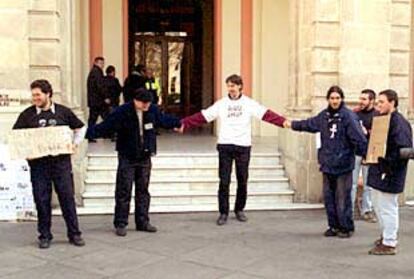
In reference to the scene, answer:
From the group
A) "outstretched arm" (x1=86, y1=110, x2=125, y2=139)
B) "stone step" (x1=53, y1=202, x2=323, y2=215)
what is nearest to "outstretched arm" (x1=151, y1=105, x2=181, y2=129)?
"outstretched arm" (x1=86, y1=110, x2=125, y2=139)

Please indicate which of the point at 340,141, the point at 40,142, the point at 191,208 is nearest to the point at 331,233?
the point at 340,141

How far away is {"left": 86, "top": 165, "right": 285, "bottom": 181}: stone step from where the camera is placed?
10.3 metres

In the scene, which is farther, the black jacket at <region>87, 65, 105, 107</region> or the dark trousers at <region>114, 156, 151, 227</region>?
the black jacket at <region>87, 65, 105, 107</region>

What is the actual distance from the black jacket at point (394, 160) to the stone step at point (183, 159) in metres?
4.13

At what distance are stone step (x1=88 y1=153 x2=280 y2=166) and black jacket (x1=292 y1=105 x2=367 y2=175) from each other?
9.52ft

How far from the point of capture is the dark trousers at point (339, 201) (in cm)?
801

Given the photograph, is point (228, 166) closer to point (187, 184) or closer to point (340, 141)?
point (340, 141)

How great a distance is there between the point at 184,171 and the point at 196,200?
0.69m

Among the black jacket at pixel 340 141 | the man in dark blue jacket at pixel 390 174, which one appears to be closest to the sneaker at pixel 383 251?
the man in dark blue jacket at pixel 390 174

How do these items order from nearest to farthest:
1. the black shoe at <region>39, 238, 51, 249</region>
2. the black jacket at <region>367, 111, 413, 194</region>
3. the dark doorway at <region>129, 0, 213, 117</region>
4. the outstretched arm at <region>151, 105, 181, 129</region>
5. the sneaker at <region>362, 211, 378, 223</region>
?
the black jacket at <region>367, 111, 413, 194</region>
the black shoe at <region>39, 238, 51, 249</region>
the outstretched arm at <region>151, 105, 181, 129</region>
the sneaker at <region>362, 211, 378, 223</region>
the dark doorway at <region>129, 0, 213, 117</region>

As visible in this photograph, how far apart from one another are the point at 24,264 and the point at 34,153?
4.10ft

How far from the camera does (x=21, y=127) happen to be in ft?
24.4

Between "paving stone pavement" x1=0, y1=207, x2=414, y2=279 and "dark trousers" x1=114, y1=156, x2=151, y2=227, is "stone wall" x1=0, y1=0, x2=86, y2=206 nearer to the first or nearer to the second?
"paving stone pavement" x1=0, y1=207, x2=414, y2=279

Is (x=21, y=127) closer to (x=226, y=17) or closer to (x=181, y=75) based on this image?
(x=226, y=17)
